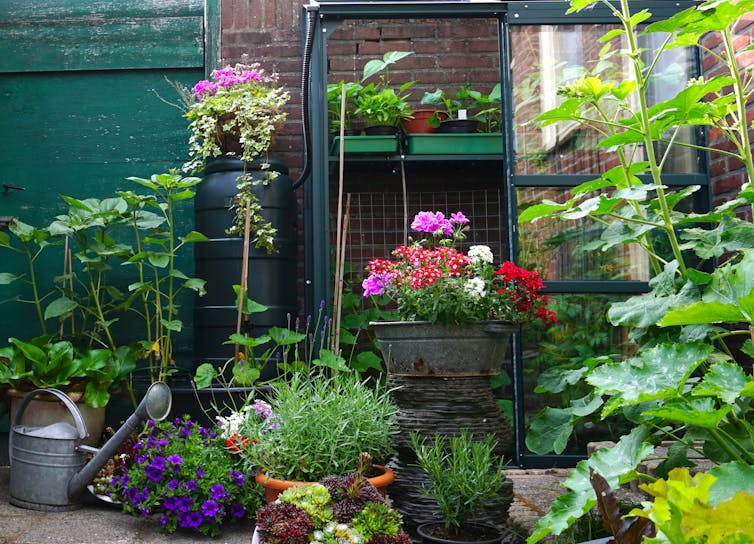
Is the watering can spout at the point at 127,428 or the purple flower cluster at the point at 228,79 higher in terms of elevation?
the purple flower cluster at the point at 228,79

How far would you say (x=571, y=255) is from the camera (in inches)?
125

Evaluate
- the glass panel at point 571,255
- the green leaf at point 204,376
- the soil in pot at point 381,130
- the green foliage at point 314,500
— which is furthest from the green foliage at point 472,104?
the green foliage at point 314,500

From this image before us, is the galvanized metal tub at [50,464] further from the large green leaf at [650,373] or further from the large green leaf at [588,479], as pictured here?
the large green leaf at [650,373]

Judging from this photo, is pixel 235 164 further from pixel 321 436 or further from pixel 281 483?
pixel 281 483

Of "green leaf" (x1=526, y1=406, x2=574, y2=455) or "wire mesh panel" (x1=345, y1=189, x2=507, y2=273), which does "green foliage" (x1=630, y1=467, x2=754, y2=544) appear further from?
"wire mesh panel" (x1=345, y1=189, x2=507, y2=273)

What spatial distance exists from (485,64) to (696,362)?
110 inches

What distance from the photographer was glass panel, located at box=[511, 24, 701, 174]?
126 inches

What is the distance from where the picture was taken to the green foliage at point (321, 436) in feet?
6.84

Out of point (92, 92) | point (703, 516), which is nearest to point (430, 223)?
point (92, 92)

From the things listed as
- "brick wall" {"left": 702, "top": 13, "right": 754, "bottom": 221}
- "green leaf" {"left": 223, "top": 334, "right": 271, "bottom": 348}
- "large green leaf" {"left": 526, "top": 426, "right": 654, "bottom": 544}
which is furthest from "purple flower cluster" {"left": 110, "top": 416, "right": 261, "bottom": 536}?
"brick wall" {"left": 702, "top": 13, "right": 754, "bottom": 221}

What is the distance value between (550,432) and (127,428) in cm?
132

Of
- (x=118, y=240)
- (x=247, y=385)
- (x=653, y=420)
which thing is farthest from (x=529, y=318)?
(x=118, y=240)

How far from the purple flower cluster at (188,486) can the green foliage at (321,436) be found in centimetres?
25

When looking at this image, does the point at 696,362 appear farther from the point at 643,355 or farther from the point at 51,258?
the point at 51,258
